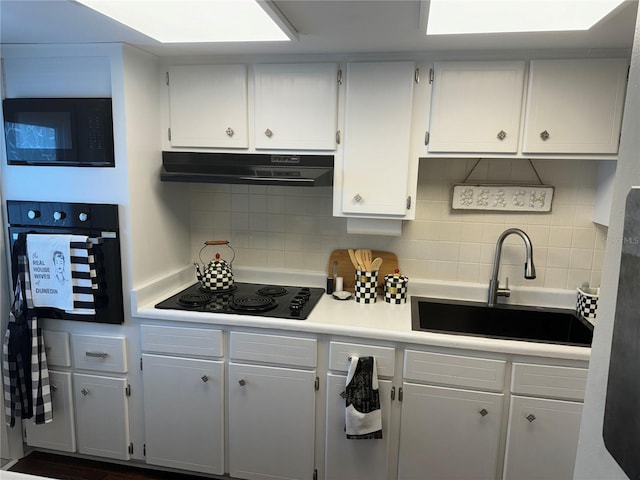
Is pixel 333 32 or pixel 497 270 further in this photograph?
pixel 497 270

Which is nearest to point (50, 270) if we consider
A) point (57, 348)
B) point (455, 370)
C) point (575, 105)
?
point (57, 348)

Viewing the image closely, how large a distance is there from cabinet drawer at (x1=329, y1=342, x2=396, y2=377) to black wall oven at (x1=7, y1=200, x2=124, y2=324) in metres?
1.07

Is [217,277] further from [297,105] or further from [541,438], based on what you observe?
[541,438]

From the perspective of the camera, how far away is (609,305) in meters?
0.70

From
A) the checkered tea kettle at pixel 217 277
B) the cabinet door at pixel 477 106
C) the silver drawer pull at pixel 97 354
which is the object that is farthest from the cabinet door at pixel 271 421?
the cabinet door at pixel 477 106

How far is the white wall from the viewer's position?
2.13 ft

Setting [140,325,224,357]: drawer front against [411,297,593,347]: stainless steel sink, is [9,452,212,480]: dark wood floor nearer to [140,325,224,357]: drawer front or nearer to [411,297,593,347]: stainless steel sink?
[140,325,224,357]: drawer front

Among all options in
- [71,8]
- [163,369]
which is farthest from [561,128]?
[163,369]

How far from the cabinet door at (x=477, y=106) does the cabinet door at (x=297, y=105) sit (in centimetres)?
50

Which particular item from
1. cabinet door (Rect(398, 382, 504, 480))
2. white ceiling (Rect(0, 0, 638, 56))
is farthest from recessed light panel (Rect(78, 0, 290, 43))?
cabinet door (Rect(398, 382, 504, 480))

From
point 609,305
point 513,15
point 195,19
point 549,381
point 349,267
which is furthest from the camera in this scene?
point 349,267

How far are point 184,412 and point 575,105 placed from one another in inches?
92.0

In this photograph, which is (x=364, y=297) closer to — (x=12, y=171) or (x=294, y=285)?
(x=294, y=285)

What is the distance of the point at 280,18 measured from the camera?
1.53 metres
